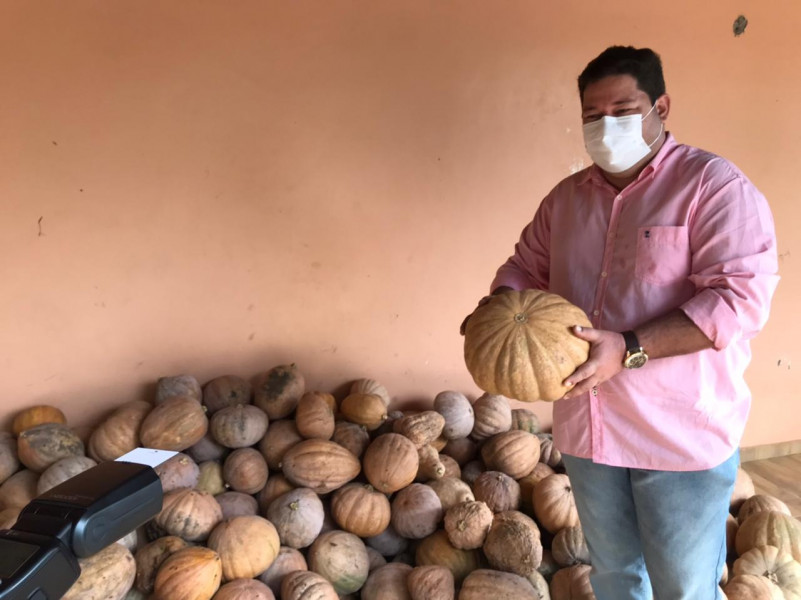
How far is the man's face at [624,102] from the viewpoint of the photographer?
5.38ft

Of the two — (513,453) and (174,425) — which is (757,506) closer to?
(513,453)

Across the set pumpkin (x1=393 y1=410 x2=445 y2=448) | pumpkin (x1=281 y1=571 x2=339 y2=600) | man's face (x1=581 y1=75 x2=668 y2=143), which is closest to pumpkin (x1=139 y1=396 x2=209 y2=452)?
pumpkin (x1=281 y1=571 x2=339 y2=600)

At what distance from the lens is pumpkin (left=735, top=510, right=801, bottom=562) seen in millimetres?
2629

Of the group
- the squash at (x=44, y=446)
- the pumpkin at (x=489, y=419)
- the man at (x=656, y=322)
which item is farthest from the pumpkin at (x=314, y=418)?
the man at (x=656, y=322)

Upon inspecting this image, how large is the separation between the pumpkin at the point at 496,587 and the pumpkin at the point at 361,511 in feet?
1.46

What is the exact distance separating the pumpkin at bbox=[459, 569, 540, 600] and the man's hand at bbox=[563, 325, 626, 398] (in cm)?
119

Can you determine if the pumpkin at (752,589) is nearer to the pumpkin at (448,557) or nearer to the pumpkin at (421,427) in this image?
the pumpkin at (448,557)

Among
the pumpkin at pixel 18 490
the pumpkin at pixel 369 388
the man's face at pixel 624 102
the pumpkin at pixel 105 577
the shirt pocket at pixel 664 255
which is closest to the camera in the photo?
the shirt pocket at pixel 664 255

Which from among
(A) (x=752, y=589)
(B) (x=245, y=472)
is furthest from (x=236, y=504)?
(A) (x=752, y=589)

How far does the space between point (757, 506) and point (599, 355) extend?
217 cm

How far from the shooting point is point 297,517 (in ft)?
7.91

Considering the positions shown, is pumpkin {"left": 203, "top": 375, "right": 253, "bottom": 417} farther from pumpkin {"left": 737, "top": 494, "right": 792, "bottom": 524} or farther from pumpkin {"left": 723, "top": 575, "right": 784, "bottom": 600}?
pumpkin {"left": 737, "top": 494, "right": 792, "bottom": 524}

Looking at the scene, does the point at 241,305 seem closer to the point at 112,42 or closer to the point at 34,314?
the point at 34,314

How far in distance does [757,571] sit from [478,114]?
2.56 metres
